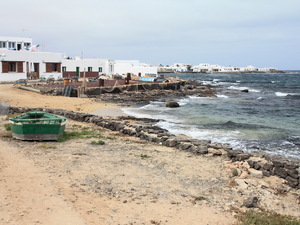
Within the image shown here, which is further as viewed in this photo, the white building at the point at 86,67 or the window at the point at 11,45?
the white building at the point at 86,67

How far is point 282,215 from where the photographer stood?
699 centimetres

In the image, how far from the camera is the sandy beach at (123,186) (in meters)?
6.61

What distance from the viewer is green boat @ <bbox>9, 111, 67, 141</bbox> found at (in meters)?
12.0

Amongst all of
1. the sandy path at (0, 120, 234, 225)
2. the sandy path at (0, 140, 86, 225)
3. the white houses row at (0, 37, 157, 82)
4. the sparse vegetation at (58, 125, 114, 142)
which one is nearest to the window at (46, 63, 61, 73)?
the white houses row at (0, 37, 157, 82)

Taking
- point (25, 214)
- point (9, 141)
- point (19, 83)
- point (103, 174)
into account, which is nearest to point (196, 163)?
point (103, 174)

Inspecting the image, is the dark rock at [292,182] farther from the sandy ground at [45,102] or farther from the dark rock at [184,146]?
the sandy ground at [45,102]

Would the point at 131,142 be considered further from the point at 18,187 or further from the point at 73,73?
the point at 73,73

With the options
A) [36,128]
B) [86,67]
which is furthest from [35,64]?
[36,128]

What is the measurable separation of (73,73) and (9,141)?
34134 mm

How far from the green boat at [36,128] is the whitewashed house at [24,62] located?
81.3ft

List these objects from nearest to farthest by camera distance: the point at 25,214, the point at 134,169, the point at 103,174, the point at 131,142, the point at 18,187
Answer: the point at 25,214
the point at 18,187
the point at 103,174
the point at 134,169
the point at 131,142

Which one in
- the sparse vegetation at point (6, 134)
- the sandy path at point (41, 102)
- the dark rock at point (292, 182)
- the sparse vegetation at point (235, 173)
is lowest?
the dark rock at point (292, 182)

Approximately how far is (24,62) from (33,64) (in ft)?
5.78

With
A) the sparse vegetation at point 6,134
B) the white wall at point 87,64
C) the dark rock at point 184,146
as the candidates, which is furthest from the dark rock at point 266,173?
the white wall at point 87,64
